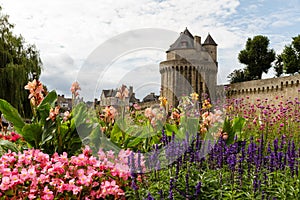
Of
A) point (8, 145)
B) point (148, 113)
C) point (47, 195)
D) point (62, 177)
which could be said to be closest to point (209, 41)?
point (148, 113)

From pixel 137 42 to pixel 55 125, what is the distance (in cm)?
129

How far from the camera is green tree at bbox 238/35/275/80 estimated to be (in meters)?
33.8

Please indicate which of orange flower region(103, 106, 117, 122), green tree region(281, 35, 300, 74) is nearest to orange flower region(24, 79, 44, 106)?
orange flower region(103, 106, 117, 122)

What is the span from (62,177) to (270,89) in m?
23.6

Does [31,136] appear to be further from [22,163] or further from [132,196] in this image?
[132,196]

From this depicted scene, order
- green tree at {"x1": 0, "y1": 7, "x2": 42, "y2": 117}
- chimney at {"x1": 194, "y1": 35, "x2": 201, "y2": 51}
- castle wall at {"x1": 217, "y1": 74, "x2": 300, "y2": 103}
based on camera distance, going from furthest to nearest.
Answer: chimney at {"x1": 194, "y1": 35, "x2": 201, "y2": 51}
castle wall at {"x1": 217, "y1": 74, "x2": 300, "y2": 103}
green tree at {"x1": 0, "y1": 7, "x2": 42, "y2": 117}

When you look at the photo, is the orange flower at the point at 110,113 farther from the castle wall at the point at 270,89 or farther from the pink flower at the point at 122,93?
the castle wall at the point at 270,89

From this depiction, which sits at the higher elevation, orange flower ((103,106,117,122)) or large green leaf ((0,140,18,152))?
orange flower ((103,106,117,122))

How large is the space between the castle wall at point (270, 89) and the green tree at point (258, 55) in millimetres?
7150

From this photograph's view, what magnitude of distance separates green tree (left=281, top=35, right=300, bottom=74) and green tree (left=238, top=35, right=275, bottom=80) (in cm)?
465

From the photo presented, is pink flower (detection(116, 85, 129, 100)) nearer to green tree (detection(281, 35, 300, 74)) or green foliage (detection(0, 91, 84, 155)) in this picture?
green foliage (detection(0, 91, 84, 155))

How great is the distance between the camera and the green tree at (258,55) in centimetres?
3378

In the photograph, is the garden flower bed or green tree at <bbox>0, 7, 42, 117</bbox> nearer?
the garden flower bed

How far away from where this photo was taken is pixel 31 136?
390cm
